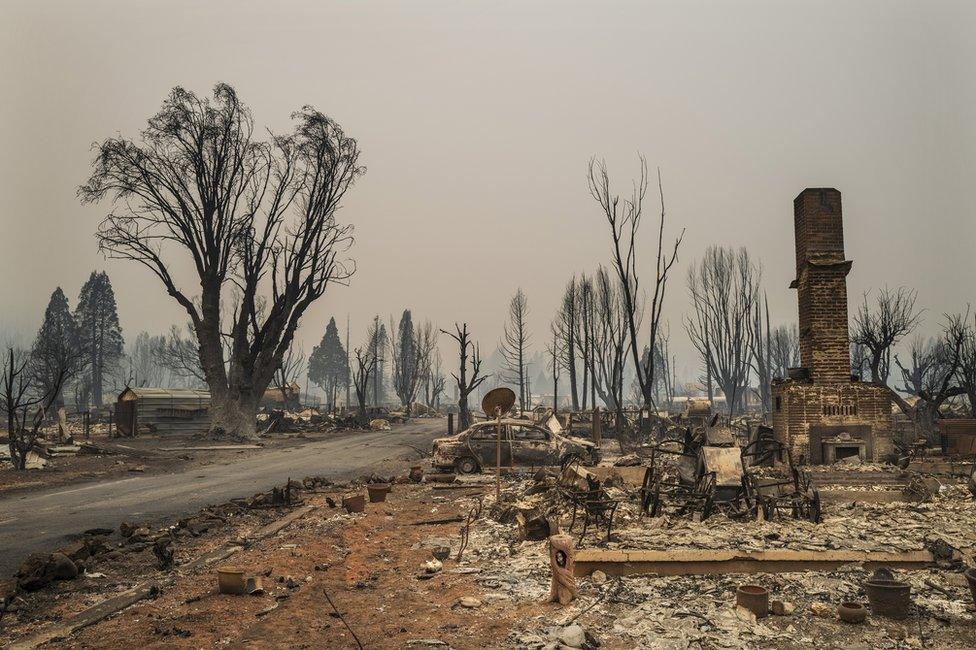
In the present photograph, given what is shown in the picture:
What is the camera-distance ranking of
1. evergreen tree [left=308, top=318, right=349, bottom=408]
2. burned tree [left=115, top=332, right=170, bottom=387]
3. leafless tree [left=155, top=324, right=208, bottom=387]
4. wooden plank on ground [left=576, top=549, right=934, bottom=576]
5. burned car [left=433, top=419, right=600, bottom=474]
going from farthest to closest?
burned tree [left=115, top=332, right=170, bottom=387], evergreen tree [left=308, top=318, right=349, bottom=408], leafless tree [left=155, top=324, right=208, bottom=387], burned car [left=433, top=419, right=600, bottom=474], wooden plank on ground [left=576, top=549, right=934, bottom=576]

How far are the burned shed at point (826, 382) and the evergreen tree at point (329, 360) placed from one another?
92933 millimetres

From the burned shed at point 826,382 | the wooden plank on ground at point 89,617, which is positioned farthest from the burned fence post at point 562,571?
the burned shed at point 826,382

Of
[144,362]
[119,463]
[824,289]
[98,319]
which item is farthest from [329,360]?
[824,289]

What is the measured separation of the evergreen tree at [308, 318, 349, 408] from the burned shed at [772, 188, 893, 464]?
9293 cm

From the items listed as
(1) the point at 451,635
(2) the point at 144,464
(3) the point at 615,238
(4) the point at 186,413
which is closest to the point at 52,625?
(1) the point at 451,635

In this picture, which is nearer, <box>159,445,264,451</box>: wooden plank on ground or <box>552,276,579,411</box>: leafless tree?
<box>159,445,264,451</box>: wooden plank on ground

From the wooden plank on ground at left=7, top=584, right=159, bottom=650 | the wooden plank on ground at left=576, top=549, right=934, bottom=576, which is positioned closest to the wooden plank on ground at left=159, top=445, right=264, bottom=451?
the wooden plank on ground at left=7, top=584, right=159, bottom=650

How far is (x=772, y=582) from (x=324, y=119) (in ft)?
100

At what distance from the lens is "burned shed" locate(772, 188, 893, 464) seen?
14.5m

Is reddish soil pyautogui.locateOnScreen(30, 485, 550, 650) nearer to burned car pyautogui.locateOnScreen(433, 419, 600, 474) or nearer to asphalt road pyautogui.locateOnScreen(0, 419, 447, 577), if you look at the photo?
asphalt road pyautogui.locateOnScreen(0, 419, 447, 577)

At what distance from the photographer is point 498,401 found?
11.9 m

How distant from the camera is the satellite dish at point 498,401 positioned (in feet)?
38.9

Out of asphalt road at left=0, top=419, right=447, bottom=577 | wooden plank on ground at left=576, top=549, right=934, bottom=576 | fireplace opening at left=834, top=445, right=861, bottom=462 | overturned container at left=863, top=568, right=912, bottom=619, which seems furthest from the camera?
fireplace opening at left=834, top=445, right=861, bottom=462

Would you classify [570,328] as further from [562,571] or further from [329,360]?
[329,360]
